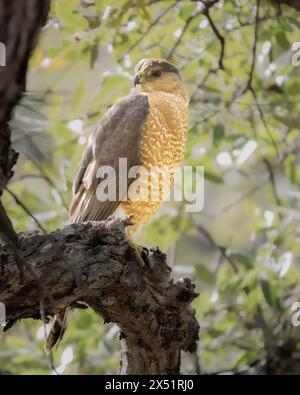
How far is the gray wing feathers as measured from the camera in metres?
4.12

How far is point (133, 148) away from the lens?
425 cm

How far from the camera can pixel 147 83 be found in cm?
462

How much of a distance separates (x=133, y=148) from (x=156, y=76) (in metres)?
0.57

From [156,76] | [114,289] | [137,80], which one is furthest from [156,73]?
[114,289]

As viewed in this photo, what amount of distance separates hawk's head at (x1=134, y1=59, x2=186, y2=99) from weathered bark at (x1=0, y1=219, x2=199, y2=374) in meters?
1.40

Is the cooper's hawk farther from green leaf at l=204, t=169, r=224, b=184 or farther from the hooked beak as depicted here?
green leaf at l=204, t=169, r=224, b=184

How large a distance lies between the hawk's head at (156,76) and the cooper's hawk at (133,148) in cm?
12

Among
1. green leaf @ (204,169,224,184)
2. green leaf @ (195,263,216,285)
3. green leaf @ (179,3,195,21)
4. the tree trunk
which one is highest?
green leaf @ (179,3,195,21)

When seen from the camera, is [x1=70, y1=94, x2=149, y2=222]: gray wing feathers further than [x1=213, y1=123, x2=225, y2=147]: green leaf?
No

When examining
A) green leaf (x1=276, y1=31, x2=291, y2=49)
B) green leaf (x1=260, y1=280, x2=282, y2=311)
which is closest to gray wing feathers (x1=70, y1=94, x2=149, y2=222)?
green leaf (x1=276, y1=31, x2=291, y2=49)

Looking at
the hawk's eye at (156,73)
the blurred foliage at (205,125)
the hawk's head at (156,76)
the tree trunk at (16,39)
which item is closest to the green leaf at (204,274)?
the blurred foliage at (205,125)

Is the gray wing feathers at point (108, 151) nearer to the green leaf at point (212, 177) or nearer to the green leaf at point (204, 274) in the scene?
the green leaf at point (212, 177)

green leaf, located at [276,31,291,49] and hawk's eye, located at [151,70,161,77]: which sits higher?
green leaf, located at [276,31,291,49]

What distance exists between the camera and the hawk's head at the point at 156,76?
4574 millimetres
